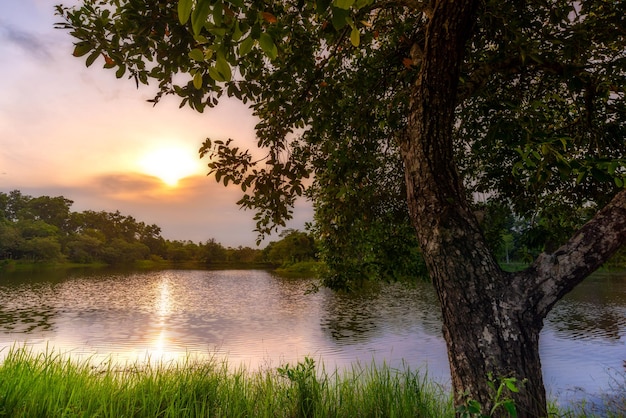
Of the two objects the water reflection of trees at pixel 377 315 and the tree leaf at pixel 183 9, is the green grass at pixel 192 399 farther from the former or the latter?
the water reflection of trees at pixel 377 315

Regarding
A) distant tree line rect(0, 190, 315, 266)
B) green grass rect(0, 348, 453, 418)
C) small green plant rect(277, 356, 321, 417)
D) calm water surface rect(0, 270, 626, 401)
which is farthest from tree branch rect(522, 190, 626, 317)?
distant tree line rect(0, 190, 315, 266)

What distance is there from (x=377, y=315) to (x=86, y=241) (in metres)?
100

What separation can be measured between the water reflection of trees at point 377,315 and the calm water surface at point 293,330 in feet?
0.21

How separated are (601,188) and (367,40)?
4051 millimetres

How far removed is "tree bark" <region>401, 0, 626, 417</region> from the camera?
3846 millimetres

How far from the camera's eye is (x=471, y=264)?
4004 millimetres

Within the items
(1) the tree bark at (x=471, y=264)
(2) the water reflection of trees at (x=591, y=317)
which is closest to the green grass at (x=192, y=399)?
(1) the tree bark at (x=471, y=264)

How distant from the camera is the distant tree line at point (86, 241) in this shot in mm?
93544

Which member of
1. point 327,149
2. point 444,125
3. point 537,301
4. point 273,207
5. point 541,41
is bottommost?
point 537,301

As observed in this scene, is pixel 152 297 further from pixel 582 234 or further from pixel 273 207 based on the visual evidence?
pixel 582 234

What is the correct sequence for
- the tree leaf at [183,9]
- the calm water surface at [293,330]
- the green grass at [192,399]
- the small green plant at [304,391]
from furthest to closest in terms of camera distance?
the calm water surface at [293,330] < the small green plant at [304,391] < the green grass at [192,399] < the tree leaf at [183,9]

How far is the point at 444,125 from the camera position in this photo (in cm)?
423

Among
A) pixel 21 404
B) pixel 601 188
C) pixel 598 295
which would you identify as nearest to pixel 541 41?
pixel 601 188

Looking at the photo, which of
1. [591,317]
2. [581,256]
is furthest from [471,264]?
[591,317]
